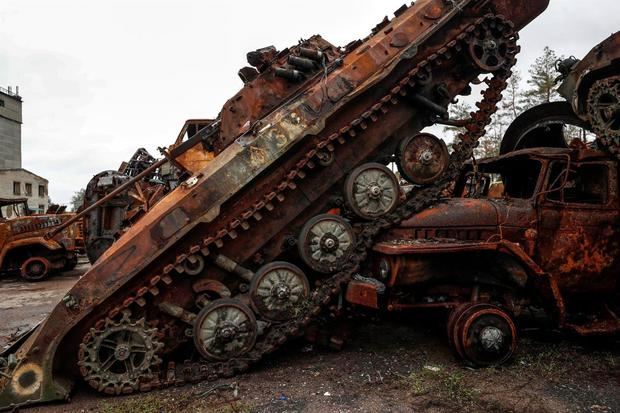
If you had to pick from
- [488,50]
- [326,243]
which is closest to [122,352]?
[326,243]

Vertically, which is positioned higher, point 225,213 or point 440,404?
point 225,213

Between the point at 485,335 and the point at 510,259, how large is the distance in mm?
1110

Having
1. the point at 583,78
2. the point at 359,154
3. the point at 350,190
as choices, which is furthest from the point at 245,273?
the point at 583,78

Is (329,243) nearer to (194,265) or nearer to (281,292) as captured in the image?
(281,292)

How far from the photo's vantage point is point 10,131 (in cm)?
5222

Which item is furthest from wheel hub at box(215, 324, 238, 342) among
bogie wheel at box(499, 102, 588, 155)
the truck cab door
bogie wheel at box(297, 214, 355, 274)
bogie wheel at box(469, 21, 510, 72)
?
bogie wheel at box(499, 102, 588, 155)

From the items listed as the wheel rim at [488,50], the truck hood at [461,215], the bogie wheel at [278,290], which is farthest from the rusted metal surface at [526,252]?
the wheel rim at [488,50]

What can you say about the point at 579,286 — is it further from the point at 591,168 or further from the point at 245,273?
the point at 245,273

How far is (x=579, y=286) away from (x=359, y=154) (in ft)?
11.9

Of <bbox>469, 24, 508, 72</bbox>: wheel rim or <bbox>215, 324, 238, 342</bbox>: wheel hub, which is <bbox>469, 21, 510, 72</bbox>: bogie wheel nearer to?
<bbox>469, 24, 508, 72</bbox>: wheel rim

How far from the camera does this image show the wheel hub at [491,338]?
217 inches

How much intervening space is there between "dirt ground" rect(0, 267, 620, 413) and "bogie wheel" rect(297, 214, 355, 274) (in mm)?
1269

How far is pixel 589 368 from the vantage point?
5.68 metres

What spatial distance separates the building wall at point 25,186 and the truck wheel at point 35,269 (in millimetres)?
31299
